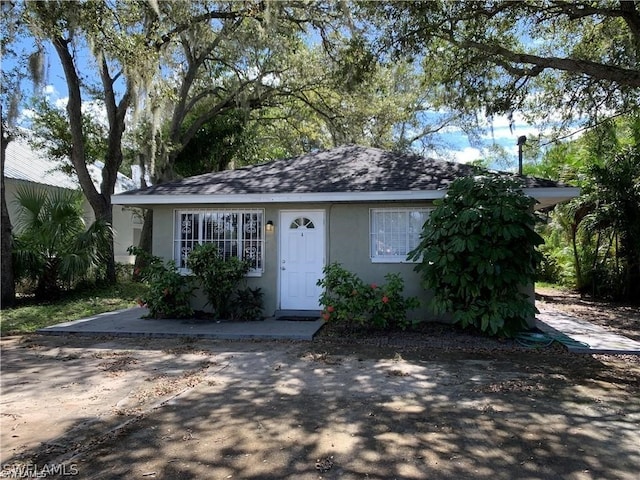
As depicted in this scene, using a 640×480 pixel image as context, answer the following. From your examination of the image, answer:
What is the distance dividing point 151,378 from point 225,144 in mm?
13962

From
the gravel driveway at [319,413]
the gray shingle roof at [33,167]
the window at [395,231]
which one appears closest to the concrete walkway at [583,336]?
the gravel driveway at [319,413]

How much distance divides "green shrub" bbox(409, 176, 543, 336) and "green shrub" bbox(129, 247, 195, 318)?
470cm

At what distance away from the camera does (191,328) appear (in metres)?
8.29

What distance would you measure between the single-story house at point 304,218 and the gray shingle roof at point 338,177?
22 mm

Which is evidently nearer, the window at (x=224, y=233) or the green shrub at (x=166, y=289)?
the green shrub at (x=166, y=289)

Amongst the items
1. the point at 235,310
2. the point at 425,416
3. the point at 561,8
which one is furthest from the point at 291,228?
the point at 561,8

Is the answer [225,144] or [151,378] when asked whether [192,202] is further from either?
[225,144]

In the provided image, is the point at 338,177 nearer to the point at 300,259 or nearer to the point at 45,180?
the point at 300,259

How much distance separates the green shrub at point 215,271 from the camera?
8.71m

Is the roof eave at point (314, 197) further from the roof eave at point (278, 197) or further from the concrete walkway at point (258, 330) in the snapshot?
the concrete walkway at point (258, 330)

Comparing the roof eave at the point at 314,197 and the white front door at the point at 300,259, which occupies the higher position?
the roof eave at the point at 314,197

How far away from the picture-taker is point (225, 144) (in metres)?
18.2

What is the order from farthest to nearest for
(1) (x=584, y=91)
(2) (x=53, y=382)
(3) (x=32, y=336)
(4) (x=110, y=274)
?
(4) (x=110, y=274), (1) (x=584, y=91), (3) (x=32, y=336), (2) (x=53, y=382)

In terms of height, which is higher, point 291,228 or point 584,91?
point 584,91
